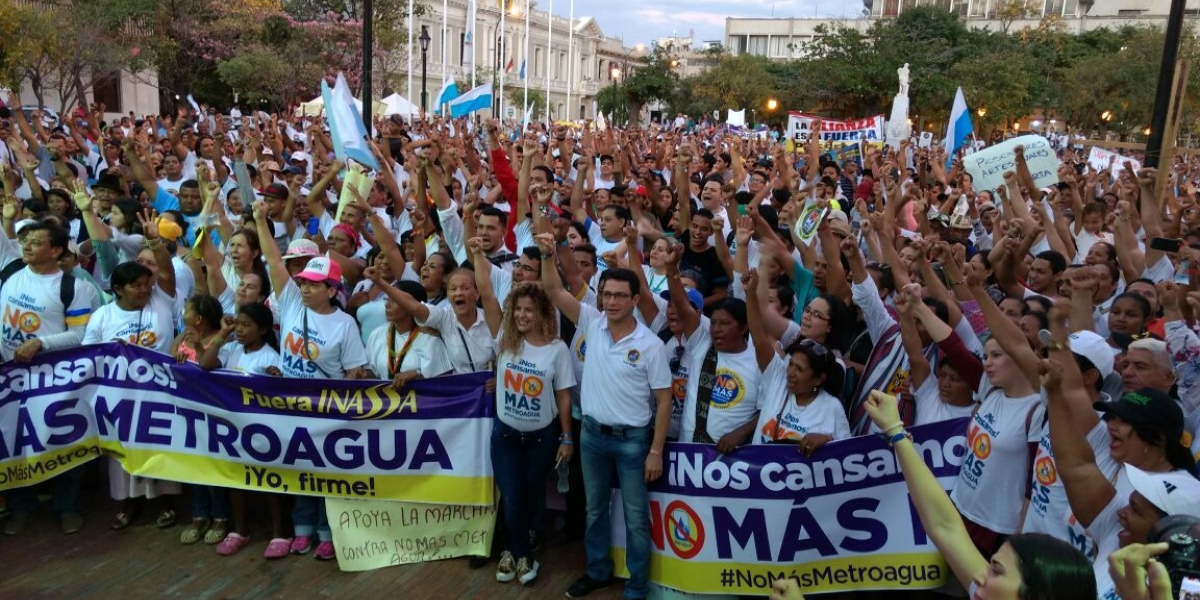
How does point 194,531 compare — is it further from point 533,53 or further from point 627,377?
point 533,53

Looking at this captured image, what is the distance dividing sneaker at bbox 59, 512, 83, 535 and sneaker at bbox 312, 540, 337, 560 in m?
1.63

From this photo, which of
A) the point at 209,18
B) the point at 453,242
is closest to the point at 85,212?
the point at 453,242

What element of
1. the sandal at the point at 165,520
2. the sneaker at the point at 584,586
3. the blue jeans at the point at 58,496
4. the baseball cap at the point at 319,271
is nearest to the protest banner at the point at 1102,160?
the sneaker at the point at 584,586

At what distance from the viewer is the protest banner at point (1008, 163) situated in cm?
829

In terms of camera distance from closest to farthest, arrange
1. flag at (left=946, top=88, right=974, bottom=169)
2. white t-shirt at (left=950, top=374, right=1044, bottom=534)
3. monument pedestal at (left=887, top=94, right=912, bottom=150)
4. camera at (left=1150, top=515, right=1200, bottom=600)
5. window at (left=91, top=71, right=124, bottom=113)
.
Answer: camera at (left=1150, top=515, right=1200, bottom=600) < white t-shirt at (left=950, top=374, right=1044, bottom=534) < flag at (left=946, top=88, right=974, bottom=169) < monument pedestal at (left=887, top=94, right=912, bottom=150) < window at (left=91, top=71, right=124, bottom=113)

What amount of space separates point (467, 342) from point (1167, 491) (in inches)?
140

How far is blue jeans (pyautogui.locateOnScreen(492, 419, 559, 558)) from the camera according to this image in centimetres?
489

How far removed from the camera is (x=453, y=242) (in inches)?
266

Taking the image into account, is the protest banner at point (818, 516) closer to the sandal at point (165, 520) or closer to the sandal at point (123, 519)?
the sandal at point (165, 520)

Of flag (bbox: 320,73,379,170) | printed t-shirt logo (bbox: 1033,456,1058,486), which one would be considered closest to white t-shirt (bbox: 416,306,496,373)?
printed t-shirt logo (bbox: 1033,456,1058,486)

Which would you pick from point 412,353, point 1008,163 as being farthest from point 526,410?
point 1008,163

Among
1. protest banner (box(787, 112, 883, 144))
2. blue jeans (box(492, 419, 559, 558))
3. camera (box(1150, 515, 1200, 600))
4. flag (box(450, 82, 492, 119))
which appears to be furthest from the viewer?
protest banner (box(787, 112, 883, 144))

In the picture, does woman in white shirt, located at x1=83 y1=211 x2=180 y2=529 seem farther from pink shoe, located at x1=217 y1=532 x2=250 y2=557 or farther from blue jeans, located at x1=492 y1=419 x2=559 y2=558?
blue jeans, located at x1=492 y1=419 x2=559 y2=558

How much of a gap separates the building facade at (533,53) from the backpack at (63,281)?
166ft
